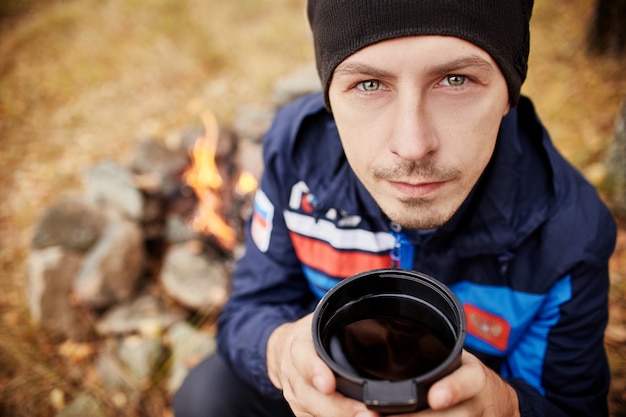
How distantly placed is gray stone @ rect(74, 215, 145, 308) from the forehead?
8.66 feet

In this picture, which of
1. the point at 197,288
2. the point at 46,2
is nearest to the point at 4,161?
the point at 197,288

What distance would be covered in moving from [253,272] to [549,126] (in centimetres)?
303

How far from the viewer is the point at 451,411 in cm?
106

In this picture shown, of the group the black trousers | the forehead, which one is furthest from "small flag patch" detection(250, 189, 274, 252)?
the forehead

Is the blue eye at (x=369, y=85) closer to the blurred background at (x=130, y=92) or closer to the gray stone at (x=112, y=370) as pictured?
the blurred background at (x=130, y=92)

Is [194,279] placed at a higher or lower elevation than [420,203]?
lower

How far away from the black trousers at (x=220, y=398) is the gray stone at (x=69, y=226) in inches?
67.1

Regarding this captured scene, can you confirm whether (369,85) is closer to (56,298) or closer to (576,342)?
(576,342)

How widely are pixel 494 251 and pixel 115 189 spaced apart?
3.01 metres

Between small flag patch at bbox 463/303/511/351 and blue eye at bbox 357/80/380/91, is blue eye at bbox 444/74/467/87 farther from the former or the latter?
small flag patch at bbox 463/303/511/351

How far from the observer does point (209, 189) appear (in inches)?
144

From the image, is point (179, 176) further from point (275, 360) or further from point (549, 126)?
point (549, 126)

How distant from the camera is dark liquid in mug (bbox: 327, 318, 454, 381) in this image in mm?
1126

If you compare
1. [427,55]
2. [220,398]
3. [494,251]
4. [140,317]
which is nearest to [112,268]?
[140,317]
